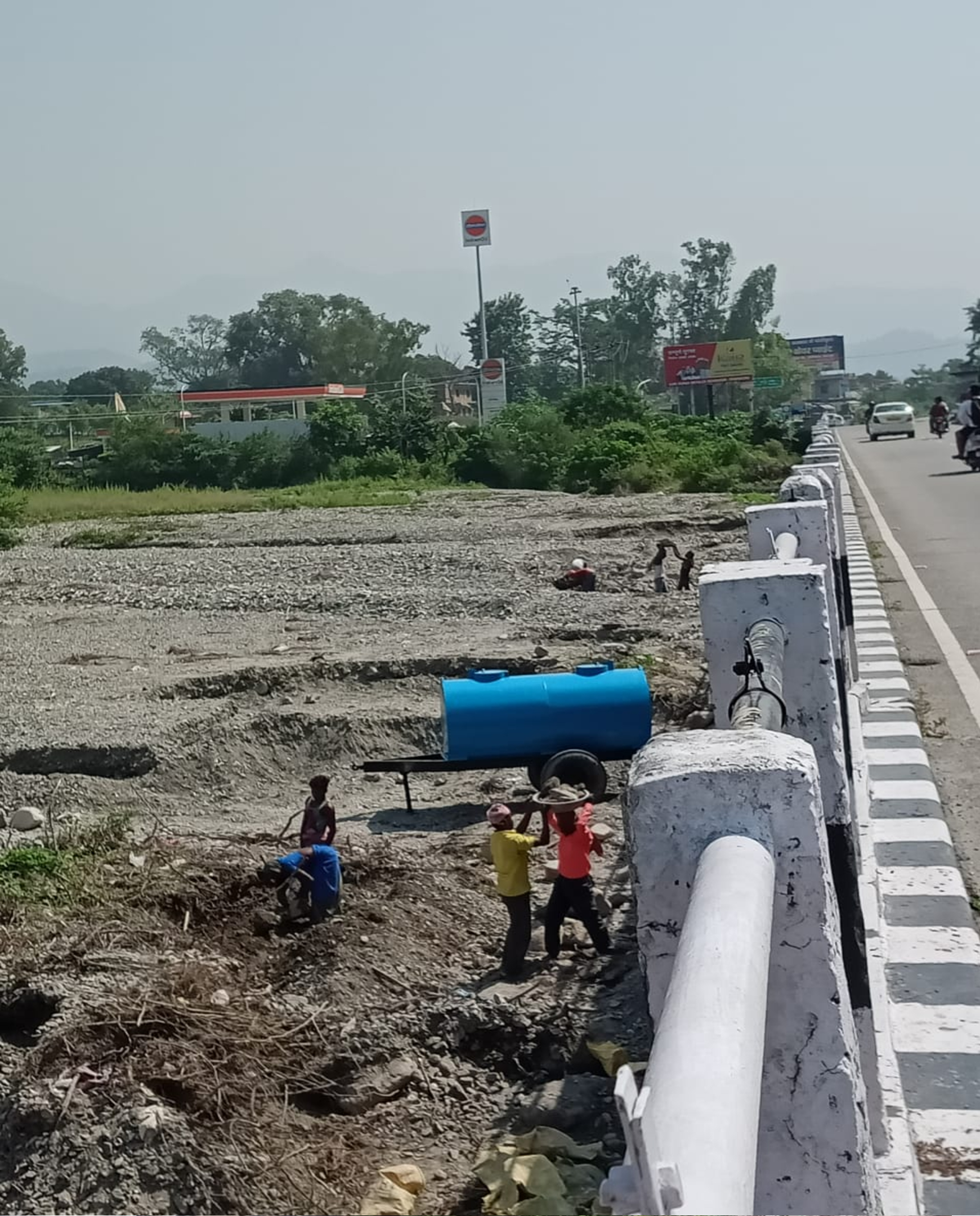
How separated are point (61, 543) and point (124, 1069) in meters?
28.7

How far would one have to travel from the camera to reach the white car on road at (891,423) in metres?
55.6

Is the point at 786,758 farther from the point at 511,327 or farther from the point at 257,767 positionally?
the point at 511,327

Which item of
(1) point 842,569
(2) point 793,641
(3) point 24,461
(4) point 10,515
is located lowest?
(4) point 10,515

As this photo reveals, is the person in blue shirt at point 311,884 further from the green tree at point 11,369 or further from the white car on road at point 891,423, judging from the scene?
the green tree at point 11,369

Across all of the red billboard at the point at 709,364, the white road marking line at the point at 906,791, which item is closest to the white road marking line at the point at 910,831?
the white road marking line at the point at 906,791

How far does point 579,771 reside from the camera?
8.65m

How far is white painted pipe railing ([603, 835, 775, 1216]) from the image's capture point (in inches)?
48.1

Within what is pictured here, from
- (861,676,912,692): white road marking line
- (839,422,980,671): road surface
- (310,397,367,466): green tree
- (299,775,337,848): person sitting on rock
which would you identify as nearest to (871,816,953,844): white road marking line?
(299,775,337,848): person sitting on rock

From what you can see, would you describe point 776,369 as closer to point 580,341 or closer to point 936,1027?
point 580,341

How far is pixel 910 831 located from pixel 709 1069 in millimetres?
5581

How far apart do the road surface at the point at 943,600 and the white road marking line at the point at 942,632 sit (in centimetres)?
5

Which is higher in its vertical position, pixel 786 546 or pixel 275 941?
pixel 786 546

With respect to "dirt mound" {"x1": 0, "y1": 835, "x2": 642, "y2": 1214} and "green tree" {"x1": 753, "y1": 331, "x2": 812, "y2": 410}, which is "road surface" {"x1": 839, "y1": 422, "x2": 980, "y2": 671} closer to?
"dirt mound" {"x1": 0, "y1": 835, "x2": 642, "y2": 1214}

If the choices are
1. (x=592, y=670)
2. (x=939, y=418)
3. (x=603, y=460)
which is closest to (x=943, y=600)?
(x=592, y=670)
